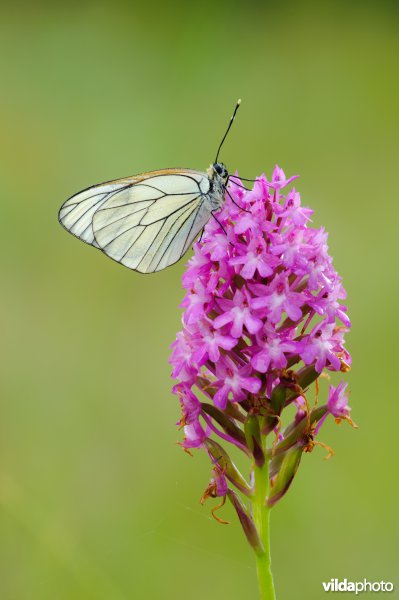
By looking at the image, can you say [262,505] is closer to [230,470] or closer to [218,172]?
[230,470]

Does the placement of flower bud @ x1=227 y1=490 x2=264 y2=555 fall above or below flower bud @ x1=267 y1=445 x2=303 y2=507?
below

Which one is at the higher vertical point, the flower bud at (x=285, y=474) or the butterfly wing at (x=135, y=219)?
the butterfly wing at (x=135, y=219)

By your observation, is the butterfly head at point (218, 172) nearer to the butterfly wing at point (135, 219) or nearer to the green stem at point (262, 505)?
the butterfly wing at point (135, 219)

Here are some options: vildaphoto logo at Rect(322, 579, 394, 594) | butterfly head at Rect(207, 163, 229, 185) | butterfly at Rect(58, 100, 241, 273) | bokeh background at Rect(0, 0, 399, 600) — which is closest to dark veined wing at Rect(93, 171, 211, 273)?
butterfly at Rect(58, 100, 241, 273)

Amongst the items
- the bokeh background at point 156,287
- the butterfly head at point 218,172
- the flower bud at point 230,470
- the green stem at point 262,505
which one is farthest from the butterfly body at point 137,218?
the bokeh background at point 156,287

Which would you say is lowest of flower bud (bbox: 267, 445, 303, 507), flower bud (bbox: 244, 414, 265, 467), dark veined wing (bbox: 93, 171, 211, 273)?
flower bud (bbox: 267, 445, 303, 507)

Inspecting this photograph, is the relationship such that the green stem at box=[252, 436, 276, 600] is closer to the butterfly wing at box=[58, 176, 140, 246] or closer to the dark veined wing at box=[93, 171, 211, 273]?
the dark veined wing at box=[93, 171, 211, 273]

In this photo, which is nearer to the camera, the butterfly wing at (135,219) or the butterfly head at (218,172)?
the butterfly head at (218,172)
